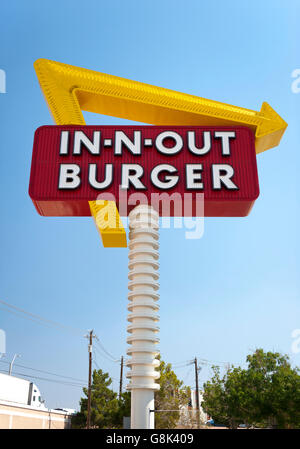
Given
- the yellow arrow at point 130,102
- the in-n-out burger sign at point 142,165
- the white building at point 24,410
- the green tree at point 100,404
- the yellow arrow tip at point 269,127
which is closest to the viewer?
the in-n-out burger sign at point 142,165

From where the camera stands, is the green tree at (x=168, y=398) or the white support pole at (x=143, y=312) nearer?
the white support pole at (x=143, y=312)

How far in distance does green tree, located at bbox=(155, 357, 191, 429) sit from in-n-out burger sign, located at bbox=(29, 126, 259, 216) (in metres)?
24.0

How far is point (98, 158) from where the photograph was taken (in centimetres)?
1164

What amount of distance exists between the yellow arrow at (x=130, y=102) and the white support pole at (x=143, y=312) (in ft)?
4.21

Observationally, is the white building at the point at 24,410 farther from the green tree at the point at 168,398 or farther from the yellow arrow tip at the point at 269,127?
the yellow arrow tip at the point at 269,127

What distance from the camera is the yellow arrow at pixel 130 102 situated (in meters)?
12.1

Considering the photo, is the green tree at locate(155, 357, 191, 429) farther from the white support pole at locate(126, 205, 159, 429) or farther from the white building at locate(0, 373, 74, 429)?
the white support pole at locate(126, 205, 159, 429)

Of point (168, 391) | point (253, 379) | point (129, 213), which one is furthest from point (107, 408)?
point (129, 213)

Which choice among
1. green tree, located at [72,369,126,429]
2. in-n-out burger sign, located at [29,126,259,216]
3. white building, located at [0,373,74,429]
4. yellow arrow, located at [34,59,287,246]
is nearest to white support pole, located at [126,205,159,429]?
in-n-out burger sign, located at [29,126,259,216]

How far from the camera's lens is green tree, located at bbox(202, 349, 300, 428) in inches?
1178

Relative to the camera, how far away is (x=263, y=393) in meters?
32.2

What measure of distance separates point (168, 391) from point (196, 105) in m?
26.4

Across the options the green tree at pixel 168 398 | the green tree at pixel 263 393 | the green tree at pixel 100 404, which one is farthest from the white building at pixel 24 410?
the green tree at pixel 263 393

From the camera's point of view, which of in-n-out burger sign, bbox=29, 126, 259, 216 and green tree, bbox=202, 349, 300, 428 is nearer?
in-n-out burger sign, bbox=29, 126, 259, 216
